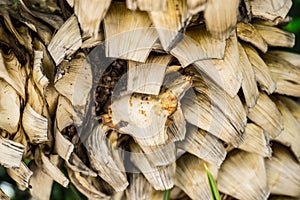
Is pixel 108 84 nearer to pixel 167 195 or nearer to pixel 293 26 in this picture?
pixel 167 195

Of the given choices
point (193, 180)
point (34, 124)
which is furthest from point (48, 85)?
point (193, 180)

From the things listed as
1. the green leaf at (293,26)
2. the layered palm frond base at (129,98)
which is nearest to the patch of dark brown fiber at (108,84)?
the layered palm frond base at (129,98)

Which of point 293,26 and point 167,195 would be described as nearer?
point 167,195

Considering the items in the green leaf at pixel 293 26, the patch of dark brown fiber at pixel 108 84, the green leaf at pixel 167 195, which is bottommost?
the green leaf at pixel 167 195

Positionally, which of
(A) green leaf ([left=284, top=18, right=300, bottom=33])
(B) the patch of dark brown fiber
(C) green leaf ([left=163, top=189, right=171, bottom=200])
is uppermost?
(B) the patch of dark brown fiber

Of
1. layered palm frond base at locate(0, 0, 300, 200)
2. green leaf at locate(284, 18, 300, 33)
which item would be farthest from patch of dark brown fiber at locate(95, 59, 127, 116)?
green leaf at locate(284, 18, 300, 33)

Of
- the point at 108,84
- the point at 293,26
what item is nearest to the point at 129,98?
the point at 108,84

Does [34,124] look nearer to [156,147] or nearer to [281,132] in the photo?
[156,147]

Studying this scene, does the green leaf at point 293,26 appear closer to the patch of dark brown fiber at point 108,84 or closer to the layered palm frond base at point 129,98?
the layered palm frond base at point 129,98

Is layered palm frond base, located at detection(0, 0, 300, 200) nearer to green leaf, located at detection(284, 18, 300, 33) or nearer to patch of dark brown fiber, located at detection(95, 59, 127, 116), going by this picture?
patch of dark brown fiber, located at detection(95, 59, 127, 116)
